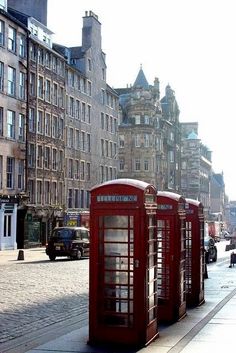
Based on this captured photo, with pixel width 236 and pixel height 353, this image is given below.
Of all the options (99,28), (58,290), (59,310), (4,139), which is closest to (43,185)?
(4,139)

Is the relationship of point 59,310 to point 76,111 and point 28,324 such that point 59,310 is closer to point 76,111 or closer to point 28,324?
point 28,324

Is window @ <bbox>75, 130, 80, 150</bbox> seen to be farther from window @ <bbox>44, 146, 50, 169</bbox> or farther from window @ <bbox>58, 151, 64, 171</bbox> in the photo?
window @ <bbox>44, 146, 50, 169</bbox>

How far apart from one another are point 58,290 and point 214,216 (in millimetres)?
126366

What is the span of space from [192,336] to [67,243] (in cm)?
2251

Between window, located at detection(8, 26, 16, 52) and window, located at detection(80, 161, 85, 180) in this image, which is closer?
window, located at detection(8, 26, 16, 52)

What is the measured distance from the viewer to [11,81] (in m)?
47.0

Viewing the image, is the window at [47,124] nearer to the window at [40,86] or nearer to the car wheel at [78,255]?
the window at [40,86]

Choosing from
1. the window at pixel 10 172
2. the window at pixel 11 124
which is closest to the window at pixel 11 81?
the window at pixel 11 124

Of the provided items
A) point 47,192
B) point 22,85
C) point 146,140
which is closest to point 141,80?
point 146,140

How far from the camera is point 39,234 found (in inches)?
2073

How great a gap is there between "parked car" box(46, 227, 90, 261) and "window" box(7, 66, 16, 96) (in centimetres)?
1751

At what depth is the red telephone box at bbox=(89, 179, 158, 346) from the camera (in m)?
9.12

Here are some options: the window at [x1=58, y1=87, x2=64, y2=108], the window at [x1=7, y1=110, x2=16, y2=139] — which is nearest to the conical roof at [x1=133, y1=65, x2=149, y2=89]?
the window at [x1=58, y1=87, x2=64, y2=108]

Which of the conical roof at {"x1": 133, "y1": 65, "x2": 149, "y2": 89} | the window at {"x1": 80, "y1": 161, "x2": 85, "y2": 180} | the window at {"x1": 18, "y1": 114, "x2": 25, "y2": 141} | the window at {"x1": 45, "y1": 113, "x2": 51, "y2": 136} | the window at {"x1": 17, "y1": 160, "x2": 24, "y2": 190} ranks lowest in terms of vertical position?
the window at {"x1": 17, "y1": 160, "x2": 24, "y2": 190}
